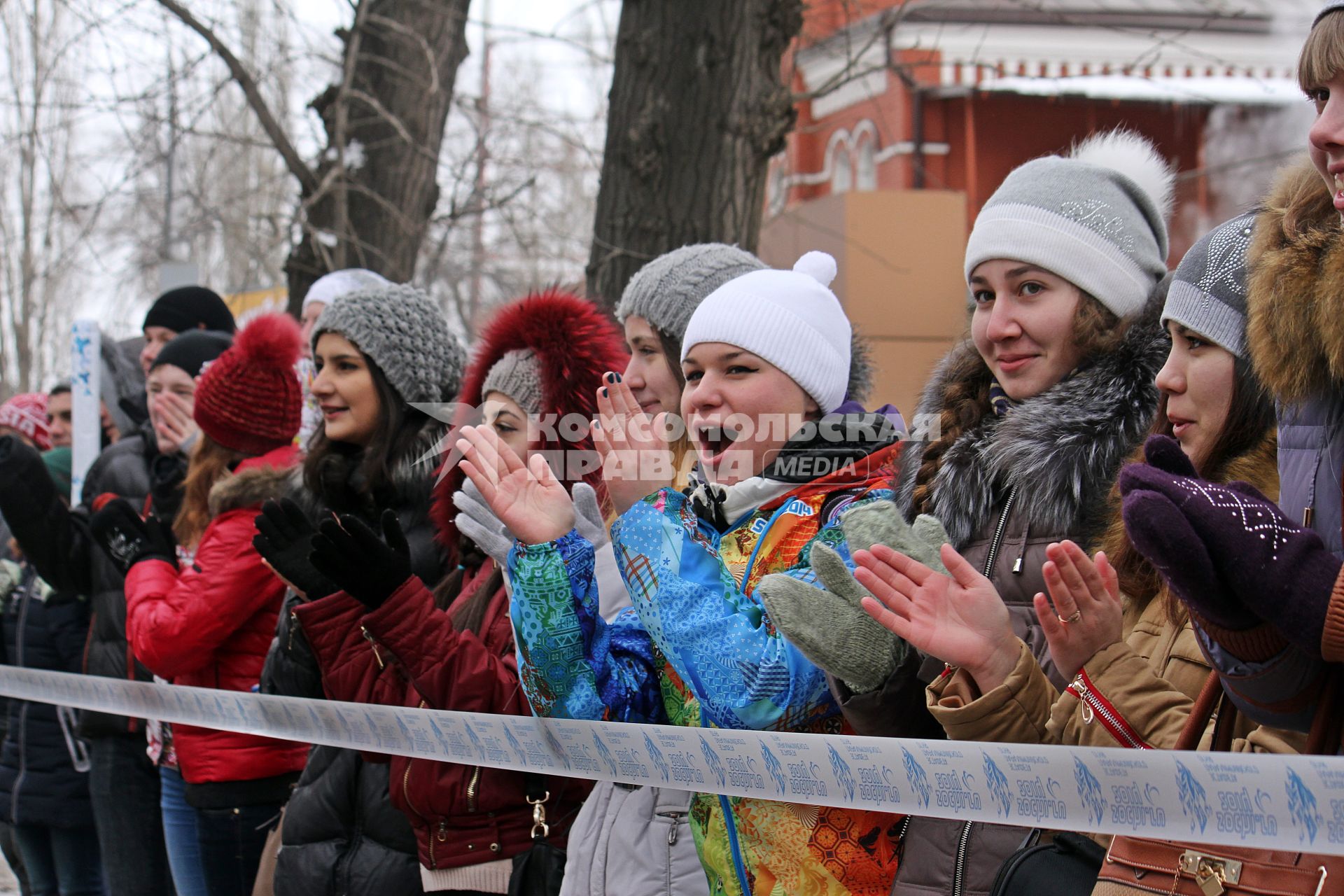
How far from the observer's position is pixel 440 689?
130 inches

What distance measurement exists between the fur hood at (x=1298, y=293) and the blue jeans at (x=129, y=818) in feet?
14.0

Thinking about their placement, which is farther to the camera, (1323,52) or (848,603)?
(848,603)

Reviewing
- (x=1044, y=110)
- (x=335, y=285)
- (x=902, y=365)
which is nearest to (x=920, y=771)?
(x=335, y=285)

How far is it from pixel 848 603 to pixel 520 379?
1.58 metres

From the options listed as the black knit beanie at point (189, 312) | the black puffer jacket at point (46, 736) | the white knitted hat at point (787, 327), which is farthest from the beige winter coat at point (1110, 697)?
the black knit beanie at point (189, 312)

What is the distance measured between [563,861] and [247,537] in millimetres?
1664

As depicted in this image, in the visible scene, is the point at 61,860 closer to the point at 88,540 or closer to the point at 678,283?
the point at 88,540

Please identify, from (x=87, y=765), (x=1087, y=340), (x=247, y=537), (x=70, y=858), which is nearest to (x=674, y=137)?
(x=247, y=537)

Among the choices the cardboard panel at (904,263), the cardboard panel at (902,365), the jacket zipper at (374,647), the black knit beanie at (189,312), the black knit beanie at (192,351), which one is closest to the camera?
the jacket zipper at (374,647)

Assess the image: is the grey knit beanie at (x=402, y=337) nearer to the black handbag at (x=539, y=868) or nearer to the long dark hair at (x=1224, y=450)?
the black handbag at (x=539, y=868)

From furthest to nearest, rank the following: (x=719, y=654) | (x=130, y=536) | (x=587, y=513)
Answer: (x=130, y=536)
(x=587, y=513)
(x=719, y=654)

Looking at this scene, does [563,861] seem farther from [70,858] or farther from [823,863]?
[70,858]

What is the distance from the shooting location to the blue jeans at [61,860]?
18.3 ft

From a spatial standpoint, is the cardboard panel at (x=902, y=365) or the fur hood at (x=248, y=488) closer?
the fur hood at (x=248, y=488)
